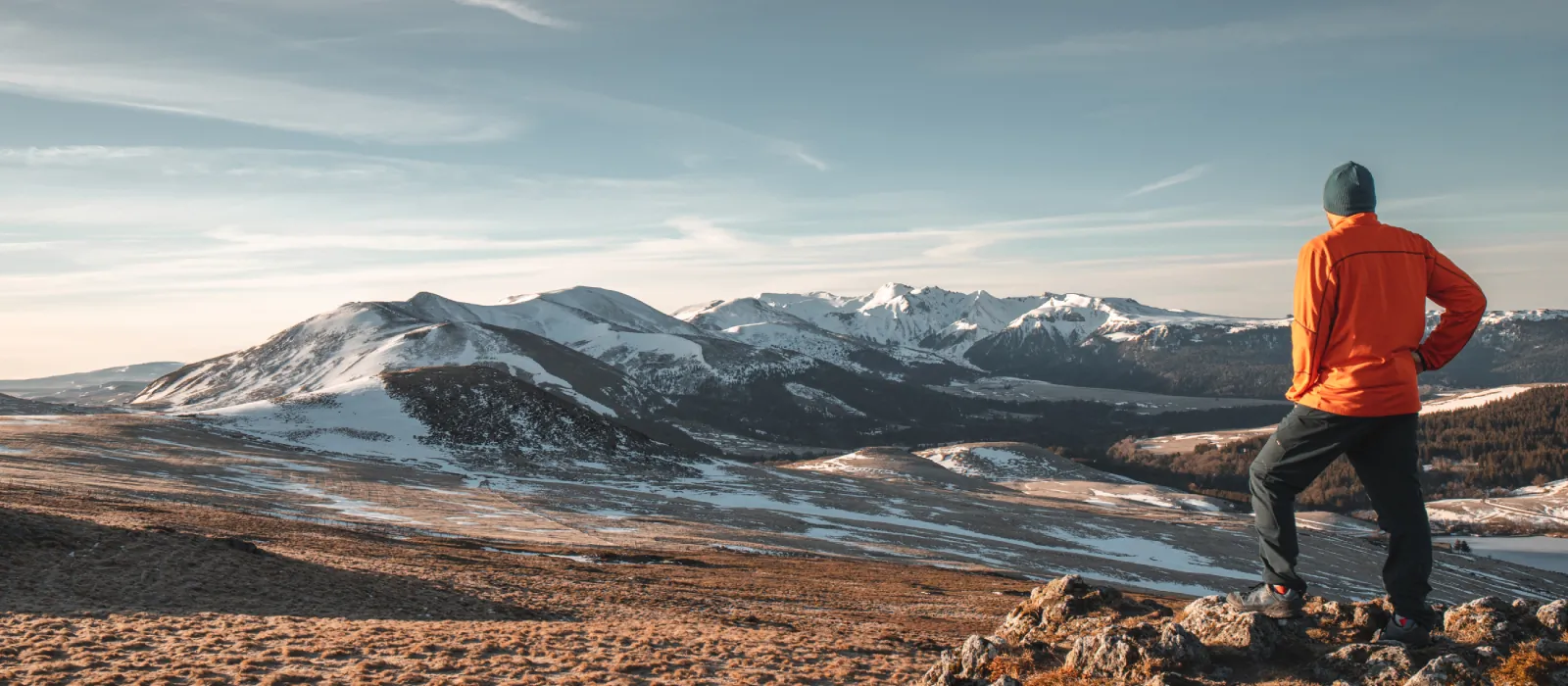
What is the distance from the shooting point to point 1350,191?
8.31 metres

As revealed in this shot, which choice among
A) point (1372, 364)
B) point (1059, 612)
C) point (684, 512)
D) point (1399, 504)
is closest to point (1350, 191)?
point (1372, 364)

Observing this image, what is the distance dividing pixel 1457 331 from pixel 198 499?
54.7 m

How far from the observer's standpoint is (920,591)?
35.7 m

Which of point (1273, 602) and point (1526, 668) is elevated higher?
point (1273, 602)

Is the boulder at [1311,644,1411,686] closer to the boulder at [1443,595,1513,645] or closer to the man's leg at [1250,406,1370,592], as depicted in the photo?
the man's leg at [1250,406,1370,592]

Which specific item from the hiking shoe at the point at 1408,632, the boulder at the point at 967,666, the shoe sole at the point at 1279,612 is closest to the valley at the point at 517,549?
the boulder at the point at 967,666

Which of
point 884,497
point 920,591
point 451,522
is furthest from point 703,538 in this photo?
point 884,497

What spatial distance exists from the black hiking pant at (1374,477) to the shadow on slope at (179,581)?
18261 millimetres

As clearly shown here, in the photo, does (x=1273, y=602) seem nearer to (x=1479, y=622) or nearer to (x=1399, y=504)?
(x=1399, y=504)

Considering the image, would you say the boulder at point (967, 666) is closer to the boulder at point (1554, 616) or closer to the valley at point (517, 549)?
the valley at point (517, 549)

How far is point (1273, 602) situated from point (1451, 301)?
11.1 ft

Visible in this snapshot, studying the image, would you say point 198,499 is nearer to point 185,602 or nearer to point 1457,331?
point 185,602

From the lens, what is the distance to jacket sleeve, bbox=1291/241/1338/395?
→ 7.91 m

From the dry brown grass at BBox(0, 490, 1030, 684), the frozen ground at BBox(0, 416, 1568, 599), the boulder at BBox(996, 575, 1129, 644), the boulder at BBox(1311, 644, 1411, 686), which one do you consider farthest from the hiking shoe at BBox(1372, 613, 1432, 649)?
the frozen ground at BBox(0, 416, 1568, 599)
